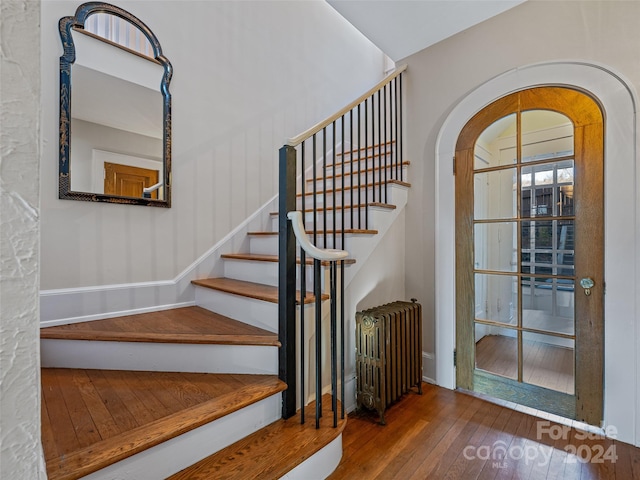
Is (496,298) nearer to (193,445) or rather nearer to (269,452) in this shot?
(269,452)

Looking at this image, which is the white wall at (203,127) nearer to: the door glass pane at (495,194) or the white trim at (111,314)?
the white trim at (111,314)

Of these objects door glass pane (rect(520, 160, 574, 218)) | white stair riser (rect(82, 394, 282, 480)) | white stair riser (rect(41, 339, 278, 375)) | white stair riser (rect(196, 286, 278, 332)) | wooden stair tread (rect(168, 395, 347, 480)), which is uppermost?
door glass pane (rect(520, 160, 574, 218))

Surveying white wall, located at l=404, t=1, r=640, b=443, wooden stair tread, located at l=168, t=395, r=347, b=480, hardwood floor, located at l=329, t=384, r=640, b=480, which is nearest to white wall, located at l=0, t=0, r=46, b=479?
wooden stair tread, located at l=168, t=395, r=347, b=480

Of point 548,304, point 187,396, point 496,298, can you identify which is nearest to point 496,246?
point 496,298

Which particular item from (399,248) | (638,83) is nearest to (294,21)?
(399,248)

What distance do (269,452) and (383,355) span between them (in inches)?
34.4

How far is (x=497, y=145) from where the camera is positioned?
7.13 feet

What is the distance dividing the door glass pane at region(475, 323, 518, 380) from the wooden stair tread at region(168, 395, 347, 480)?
1247 millimetres

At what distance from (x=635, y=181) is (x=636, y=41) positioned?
0.78 meters

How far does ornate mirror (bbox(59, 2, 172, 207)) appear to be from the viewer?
182cm

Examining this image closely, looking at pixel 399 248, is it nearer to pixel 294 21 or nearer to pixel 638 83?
pixel 638 83

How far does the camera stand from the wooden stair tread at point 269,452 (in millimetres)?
1197

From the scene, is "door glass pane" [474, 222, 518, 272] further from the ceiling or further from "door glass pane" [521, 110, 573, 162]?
the ceiling

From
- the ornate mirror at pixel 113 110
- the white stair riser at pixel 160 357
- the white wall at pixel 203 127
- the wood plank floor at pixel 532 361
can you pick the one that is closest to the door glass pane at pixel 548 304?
the wood plank floor at pixel 532 361
